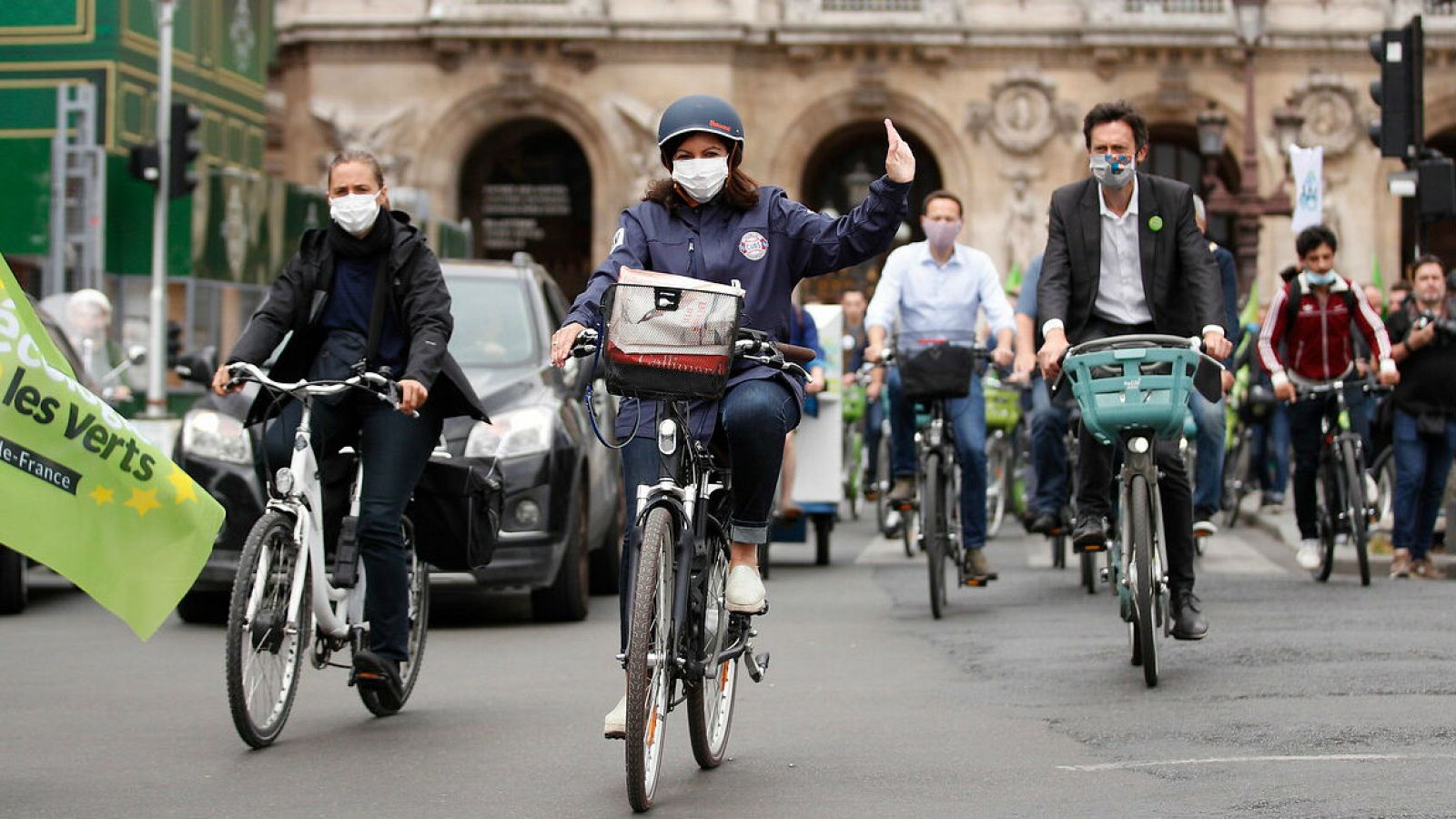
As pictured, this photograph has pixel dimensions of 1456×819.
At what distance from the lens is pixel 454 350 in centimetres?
1199

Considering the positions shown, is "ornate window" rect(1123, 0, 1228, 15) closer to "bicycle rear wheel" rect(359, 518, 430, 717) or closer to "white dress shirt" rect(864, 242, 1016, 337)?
"white dress shirt" rect(864, 242, 1016, 337)

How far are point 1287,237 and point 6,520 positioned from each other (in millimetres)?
37629

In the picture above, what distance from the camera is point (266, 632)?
23.5 ft

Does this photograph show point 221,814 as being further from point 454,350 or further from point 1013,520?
point 1013,520

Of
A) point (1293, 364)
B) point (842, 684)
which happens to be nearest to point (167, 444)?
point (1293, 364)

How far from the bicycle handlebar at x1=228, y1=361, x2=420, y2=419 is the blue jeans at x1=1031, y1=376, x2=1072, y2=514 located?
18.3 ft

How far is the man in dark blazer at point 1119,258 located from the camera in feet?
29.1

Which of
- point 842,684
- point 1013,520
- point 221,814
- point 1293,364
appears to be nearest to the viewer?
point 221,814

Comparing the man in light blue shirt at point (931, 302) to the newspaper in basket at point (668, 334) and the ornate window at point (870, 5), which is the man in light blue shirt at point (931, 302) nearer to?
the newspaper in basket at point (668, 334)

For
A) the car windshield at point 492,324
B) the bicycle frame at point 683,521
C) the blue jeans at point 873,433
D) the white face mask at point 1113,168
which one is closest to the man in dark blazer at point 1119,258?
the white face mask at point 1113,168

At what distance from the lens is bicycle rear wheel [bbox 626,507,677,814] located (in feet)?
19.0

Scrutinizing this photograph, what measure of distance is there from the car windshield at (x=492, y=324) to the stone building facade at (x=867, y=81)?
29302 millimetres

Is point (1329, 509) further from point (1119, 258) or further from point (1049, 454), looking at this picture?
point (1119, 258)

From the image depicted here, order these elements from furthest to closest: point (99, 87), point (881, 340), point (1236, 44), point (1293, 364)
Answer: point (1236, 44), point (99, 87), point (1293, 364), point (881, 340)
